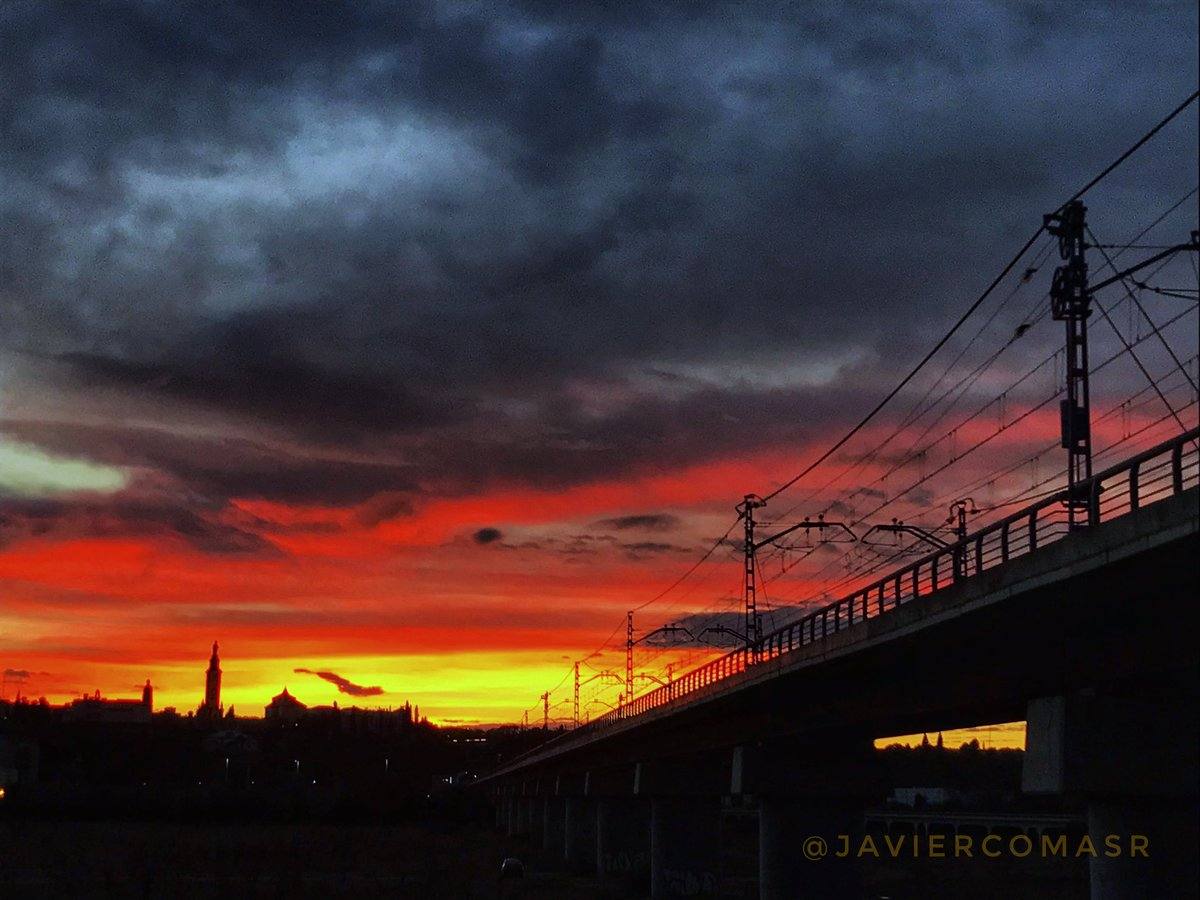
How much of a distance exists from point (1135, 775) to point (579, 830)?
99.8 metres

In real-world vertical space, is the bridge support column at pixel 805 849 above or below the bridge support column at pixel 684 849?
above

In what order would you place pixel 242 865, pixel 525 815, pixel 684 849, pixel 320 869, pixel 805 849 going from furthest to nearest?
pixel 525 815 < pixel 320 869 < pixel 242 865 < pixel 684 849 < pixel 805 849

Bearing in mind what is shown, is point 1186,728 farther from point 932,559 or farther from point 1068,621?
point 932,559

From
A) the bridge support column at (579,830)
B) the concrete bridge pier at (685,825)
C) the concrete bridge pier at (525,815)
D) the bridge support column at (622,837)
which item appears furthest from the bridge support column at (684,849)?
the concrete bridge pier at (525,815)

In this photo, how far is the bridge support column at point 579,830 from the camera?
122 meters

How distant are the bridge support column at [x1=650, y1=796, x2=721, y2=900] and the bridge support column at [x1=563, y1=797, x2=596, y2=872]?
39.5 meters

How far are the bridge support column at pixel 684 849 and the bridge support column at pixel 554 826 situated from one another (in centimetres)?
5569

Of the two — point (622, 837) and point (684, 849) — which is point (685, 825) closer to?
point (684, 849)

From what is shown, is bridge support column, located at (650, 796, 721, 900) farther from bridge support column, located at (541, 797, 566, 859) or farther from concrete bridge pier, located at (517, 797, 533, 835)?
concrete bridge pier, located at (517, 797, 533, 835)

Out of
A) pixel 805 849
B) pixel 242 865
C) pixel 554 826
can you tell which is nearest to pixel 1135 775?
pixel 805 849

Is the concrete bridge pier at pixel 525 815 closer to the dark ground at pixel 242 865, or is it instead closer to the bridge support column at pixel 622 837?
the dark ground at pixel 242 865

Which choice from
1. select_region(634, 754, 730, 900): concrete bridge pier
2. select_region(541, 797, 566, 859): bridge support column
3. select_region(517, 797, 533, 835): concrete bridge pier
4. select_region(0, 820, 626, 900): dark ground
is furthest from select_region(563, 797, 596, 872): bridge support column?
select_region(517, 797, 533, 835): concrete bridge pier

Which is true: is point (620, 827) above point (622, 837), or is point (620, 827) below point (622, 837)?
above

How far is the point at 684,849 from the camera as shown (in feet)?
260
